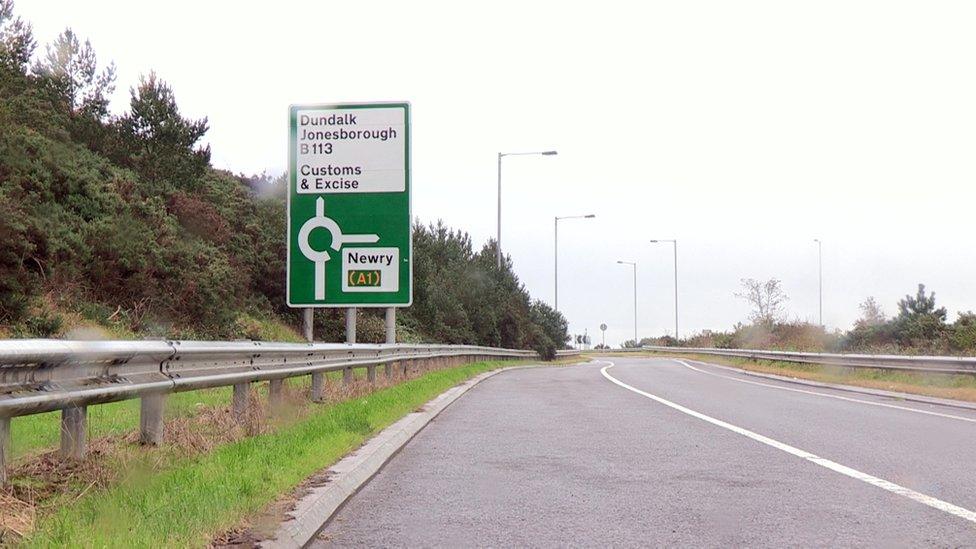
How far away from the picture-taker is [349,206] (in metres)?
14.8

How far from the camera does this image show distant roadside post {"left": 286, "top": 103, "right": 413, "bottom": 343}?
1445cm

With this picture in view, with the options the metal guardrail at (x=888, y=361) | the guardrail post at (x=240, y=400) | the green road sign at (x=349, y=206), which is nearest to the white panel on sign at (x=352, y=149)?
the green road sign at (x=349, y=206)

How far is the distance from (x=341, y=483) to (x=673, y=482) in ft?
7.89

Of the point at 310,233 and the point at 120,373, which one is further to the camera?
the point at 310,233

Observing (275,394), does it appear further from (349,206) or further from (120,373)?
(349,206)

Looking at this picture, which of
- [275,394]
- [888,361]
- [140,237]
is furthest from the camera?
[140,237]

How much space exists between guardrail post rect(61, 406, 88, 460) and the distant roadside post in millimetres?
8557

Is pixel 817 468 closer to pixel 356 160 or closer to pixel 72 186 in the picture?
pixel 356 160

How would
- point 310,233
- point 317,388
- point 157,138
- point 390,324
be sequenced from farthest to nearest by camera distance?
point 157,138, point 390,324, point 310,233, point 317,388

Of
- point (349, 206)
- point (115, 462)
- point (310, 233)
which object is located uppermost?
point (349, 206)

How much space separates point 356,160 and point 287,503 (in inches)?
401

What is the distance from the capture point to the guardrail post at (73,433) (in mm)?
5605

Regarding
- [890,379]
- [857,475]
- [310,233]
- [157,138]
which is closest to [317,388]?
[310,233]

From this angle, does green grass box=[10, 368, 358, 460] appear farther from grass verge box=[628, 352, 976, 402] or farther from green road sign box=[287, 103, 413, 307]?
grass verge box=[628, 352, 976, 402]
